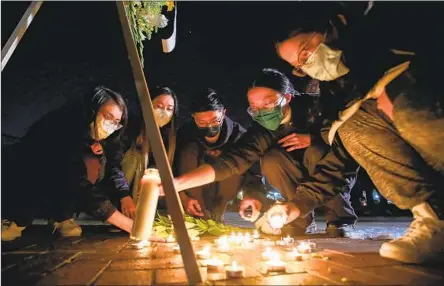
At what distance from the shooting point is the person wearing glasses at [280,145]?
364 centimetres

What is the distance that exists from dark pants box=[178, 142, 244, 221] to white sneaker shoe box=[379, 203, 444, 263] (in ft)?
8.14

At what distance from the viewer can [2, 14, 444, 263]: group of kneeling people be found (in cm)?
224

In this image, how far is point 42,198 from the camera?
3.61 m

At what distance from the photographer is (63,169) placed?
11.6 feet

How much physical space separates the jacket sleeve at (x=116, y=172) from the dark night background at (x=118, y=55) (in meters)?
2.24

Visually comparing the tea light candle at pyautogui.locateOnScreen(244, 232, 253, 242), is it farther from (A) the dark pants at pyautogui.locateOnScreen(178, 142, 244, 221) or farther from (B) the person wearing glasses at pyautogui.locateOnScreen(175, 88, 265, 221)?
(A) the dark pants at pyautogui.locateOnScreen(178, 142, 244, 221)

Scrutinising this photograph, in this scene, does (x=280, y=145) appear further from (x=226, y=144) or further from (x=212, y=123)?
(x=212, y=123)

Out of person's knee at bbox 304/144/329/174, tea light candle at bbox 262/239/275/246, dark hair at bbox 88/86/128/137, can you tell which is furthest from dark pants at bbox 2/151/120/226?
person's knee at bbox 304/144/329/174

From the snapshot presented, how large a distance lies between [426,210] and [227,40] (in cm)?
561

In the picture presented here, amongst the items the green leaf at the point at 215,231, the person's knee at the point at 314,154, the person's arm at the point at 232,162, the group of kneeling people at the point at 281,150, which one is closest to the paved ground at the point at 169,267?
the group of kneeling people at the point at 281,150

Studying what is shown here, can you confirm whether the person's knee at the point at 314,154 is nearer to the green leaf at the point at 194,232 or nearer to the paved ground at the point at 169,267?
the paved ground at the point at 169,267

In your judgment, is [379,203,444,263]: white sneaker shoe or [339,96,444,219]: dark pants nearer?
[379,203,444,263]: white sneaker shoe

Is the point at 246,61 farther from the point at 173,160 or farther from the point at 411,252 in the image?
the point at 411,252

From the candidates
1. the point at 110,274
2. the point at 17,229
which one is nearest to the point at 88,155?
the point at 17,229
